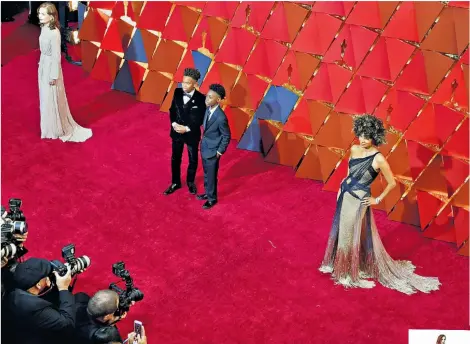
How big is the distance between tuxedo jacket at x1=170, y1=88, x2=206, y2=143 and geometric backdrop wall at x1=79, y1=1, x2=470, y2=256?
3.10ft

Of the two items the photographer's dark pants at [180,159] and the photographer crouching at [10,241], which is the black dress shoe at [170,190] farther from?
the photographer crouching at [10,241]

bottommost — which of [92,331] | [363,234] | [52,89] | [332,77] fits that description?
[52,89]

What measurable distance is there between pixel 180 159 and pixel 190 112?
509mm

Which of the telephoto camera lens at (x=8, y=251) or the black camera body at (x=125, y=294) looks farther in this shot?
the black camera body at (x=125, y=294)

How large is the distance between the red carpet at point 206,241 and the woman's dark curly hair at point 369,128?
4.02 ft

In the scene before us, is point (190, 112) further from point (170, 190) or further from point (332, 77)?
point (332, 77)

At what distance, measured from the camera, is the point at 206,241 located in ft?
22.5

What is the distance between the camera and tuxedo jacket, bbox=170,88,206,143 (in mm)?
7078

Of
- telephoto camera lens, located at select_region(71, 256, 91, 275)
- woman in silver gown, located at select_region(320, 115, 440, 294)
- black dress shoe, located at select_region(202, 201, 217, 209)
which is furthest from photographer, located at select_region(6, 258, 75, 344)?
black dress shoe, located at select_region(202, 201, 217, 209)

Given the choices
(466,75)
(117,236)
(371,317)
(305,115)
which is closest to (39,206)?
(117,236)

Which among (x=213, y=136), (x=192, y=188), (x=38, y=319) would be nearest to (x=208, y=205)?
(x=192, y=188)

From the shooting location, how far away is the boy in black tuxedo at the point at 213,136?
6910mm

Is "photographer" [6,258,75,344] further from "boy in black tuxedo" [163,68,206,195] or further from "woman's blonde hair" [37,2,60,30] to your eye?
"woman's blonde hair" [37,2,60,30]

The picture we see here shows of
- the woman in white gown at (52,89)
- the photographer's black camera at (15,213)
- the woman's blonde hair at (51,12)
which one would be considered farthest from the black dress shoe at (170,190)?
the photographer's black camera at (15,213)
